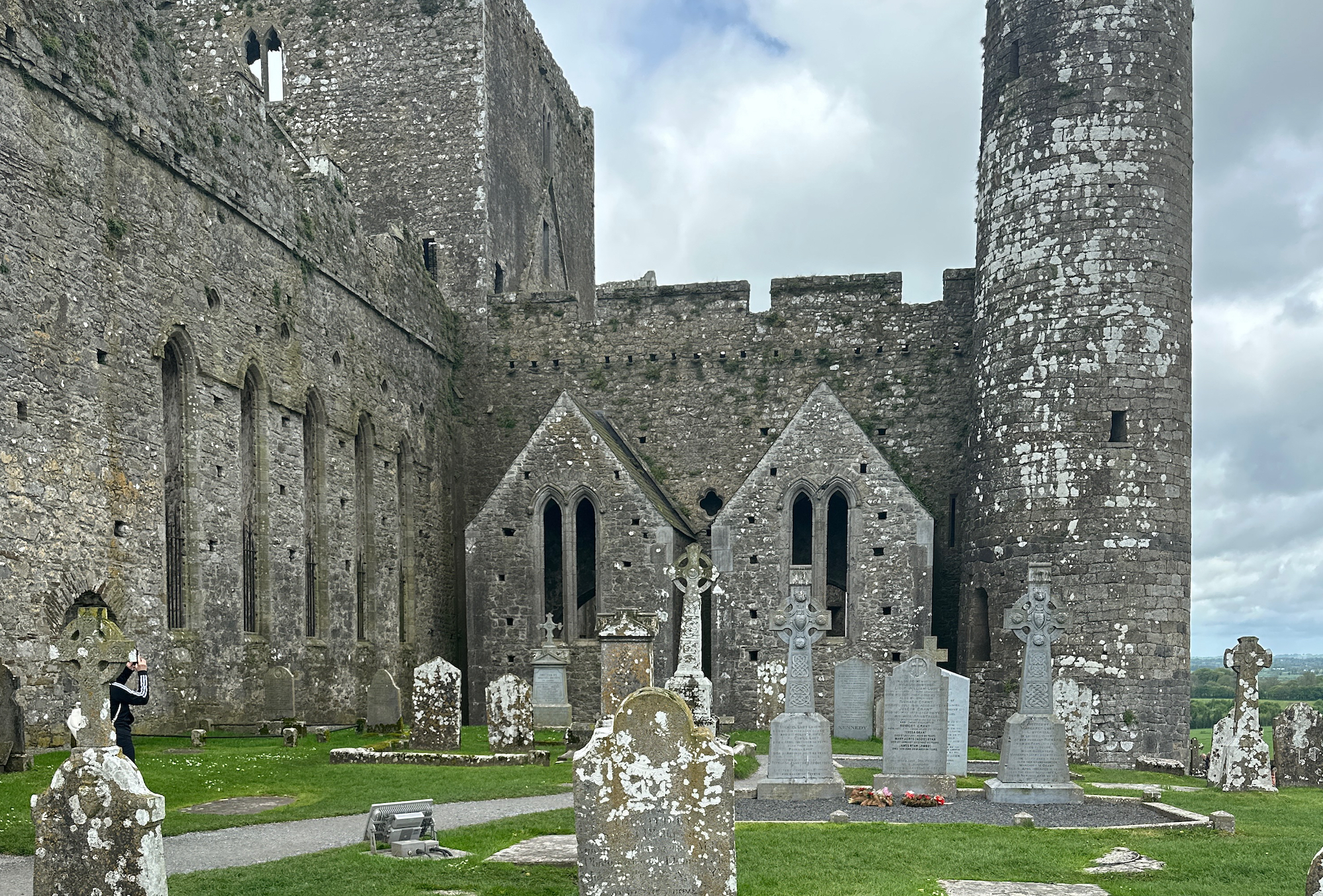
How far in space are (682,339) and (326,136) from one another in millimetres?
8994

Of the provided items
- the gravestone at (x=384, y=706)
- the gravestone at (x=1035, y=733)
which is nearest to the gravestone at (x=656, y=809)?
the gravestone at (x=1035, y=733)

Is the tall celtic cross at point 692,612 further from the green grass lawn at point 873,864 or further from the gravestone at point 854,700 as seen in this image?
the green grass lawn at point 873,864

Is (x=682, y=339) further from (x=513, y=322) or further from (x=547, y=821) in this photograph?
(x=547, y=821)

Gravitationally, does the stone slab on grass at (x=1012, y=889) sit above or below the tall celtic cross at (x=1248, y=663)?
below

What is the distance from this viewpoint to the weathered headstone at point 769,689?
906 inches

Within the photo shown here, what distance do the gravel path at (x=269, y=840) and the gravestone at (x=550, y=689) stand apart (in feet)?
27.6

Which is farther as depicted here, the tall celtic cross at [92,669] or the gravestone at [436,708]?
the gravestone at [436,708]

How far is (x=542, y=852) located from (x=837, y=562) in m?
16.7

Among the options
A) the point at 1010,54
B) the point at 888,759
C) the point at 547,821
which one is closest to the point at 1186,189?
the point at 1010,54

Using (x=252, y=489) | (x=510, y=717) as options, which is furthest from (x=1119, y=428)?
(x=252, y=489)

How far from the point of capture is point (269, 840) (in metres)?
10.7

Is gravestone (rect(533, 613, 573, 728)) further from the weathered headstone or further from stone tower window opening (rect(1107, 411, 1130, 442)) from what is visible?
stone tower window opening (rect(1107, 411, 1130, 442))

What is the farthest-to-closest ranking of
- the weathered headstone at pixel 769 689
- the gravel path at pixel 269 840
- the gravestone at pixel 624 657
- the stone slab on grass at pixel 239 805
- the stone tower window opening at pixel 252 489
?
the weathered headstone at pixel 769 689
the stone tower window opening at pixel 252 489
the gravestone at pixel 624 657
the stone slab on grass at pixel 239 805
the gravel path at pixel 269 840

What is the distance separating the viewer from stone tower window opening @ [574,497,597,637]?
84.1ft
